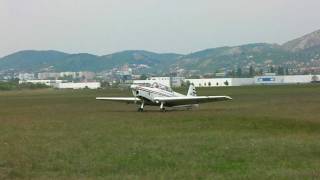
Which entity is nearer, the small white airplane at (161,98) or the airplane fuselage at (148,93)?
the small white airplane at (161,98)

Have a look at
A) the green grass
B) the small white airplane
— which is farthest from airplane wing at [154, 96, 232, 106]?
the green grass

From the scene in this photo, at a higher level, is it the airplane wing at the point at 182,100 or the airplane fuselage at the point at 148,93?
the airplane fuselage at the point at 148,93

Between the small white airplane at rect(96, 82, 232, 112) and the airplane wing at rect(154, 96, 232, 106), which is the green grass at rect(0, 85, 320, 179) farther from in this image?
the small white airplane at rect(96, 82, 232, 112)

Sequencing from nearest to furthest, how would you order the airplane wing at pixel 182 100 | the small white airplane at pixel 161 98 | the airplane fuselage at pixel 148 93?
the airplane wing at pixel 182 100 < the small white airplane at pixel 161 98 < the airplane fuselage at pixel 148 93

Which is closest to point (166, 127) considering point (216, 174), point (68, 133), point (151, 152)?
point (68, 133)

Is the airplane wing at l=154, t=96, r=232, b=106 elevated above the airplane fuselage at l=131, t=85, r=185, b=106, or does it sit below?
below

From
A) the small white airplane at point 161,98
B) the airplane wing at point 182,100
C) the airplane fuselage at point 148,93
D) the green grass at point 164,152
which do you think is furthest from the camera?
the airplane fuselage at point 148,93

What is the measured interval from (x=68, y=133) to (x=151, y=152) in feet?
23.8

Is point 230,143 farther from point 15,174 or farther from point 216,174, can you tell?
point 15,174

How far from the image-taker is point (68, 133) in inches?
885

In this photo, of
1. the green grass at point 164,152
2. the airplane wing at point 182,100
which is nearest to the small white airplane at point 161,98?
the airplane wing at point 182,100

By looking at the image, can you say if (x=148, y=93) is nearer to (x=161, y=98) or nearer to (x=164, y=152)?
(x=161, y=98)

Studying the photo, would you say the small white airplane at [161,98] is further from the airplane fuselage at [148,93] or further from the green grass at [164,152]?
the green grass at [164,152]

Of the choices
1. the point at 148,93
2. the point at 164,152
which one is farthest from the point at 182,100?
the point at 164,152
